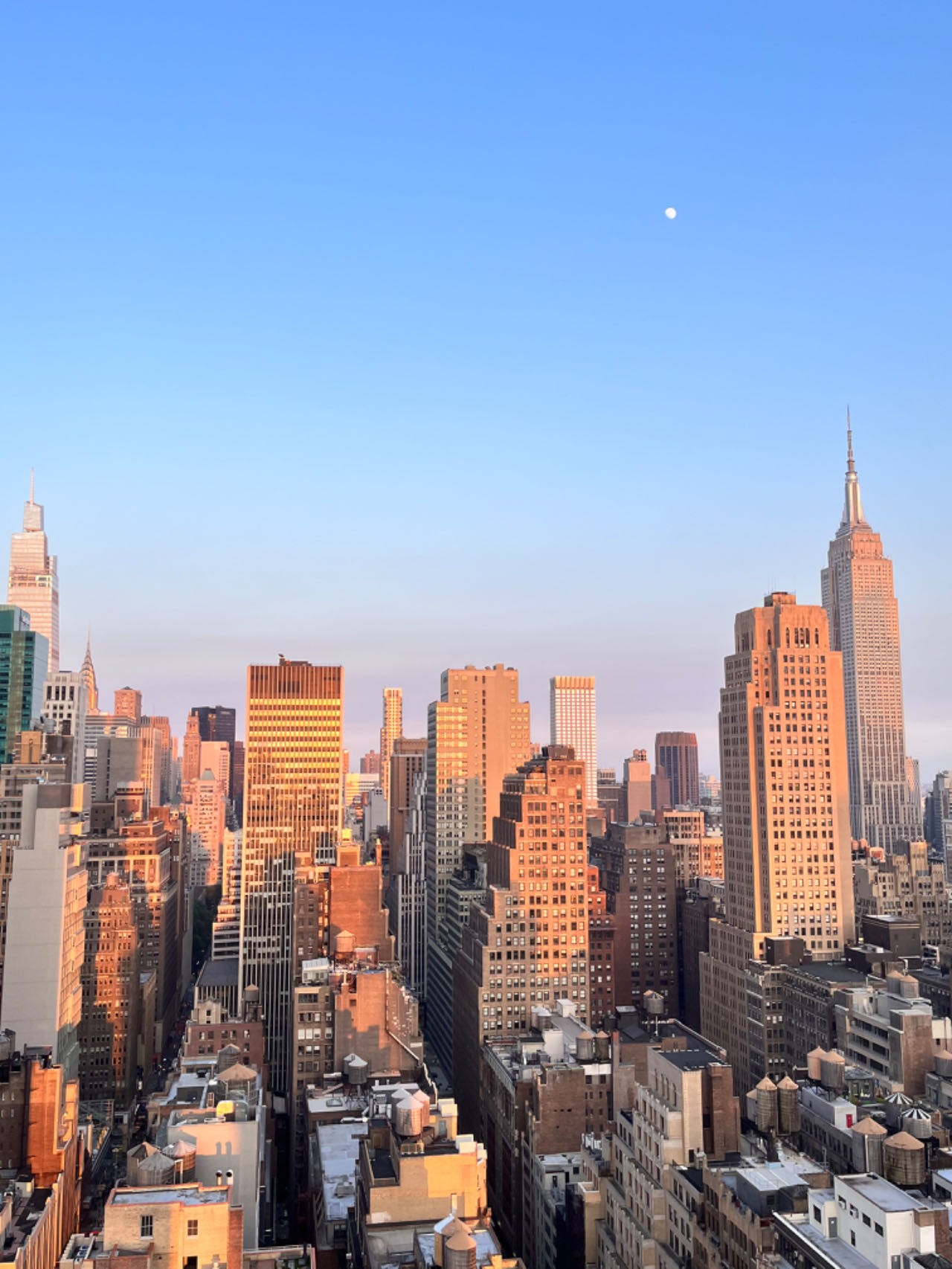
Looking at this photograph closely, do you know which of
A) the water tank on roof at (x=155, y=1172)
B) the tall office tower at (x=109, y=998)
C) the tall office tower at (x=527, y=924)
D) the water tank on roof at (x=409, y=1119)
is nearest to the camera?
the water tank on roof at (x=155, y=1172)

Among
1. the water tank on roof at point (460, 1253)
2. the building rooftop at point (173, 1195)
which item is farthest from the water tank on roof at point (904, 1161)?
the building rooftop at point (173, 1195)

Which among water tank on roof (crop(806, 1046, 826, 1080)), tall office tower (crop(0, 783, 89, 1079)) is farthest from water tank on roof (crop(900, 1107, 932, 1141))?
tall office tower (crop(0, 783, 89, 1079))

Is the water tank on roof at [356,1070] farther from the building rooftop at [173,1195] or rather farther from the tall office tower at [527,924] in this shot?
the building rooftop at [173,1195]

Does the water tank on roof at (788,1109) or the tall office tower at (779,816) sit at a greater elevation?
the tall office tower at (779,816)

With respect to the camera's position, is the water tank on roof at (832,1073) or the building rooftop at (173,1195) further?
the water tank on roof at (832,1073)

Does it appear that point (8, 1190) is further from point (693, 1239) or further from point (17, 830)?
point (17, 830)

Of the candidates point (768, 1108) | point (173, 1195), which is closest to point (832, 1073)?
point (768, 1108)
